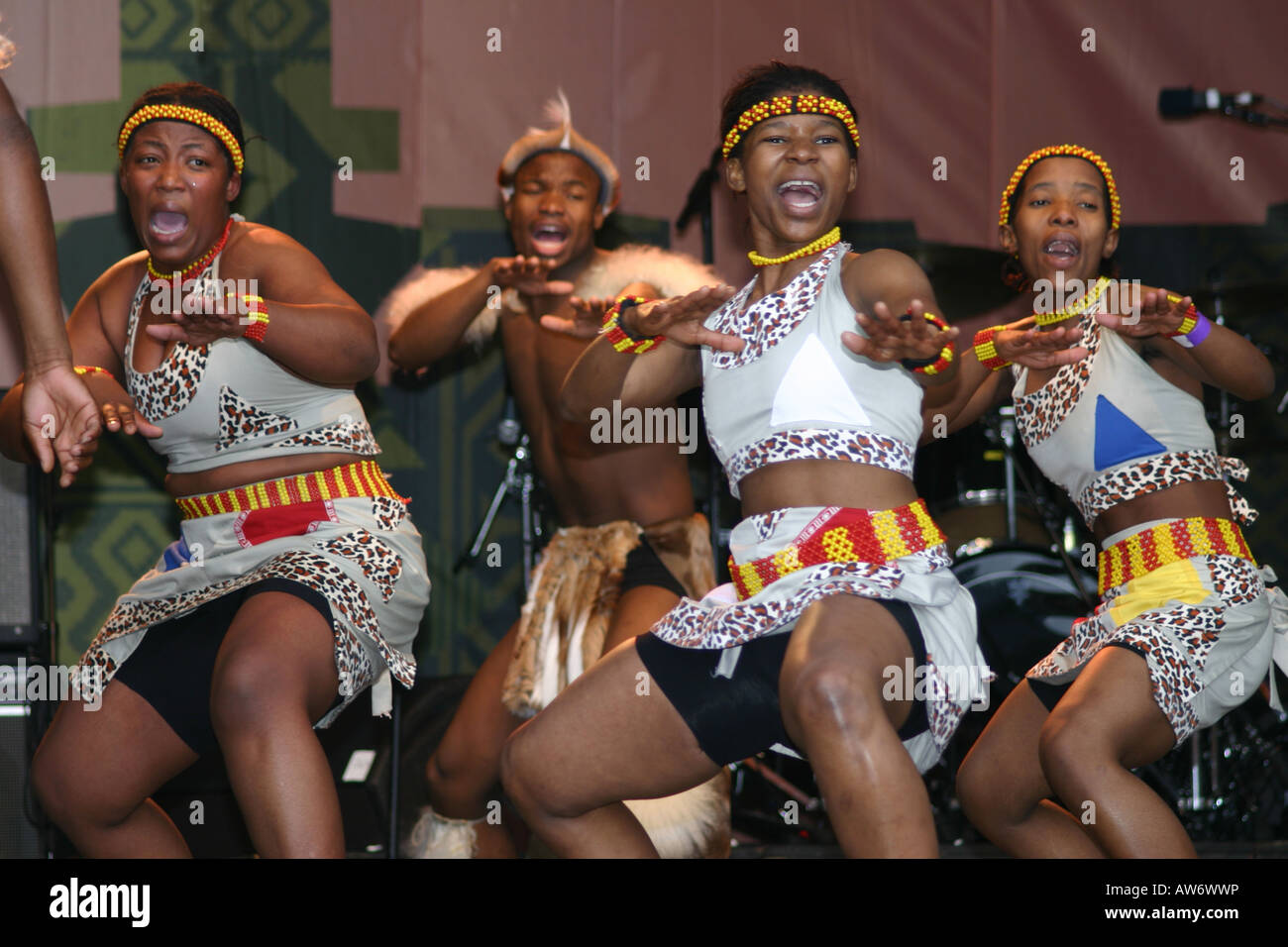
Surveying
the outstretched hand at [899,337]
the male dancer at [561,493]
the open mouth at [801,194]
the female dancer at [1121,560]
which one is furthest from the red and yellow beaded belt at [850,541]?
the male dancer at [561,493]

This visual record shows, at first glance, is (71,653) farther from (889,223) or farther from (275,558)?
(889,223)

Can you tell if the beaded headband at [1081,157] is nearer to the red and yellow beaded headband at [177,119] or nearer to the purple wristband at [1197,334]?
the purple wristband at [1197,334]

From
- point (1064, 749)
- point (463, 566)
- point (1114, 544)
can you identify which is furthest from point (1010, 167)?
point (1064, 749)

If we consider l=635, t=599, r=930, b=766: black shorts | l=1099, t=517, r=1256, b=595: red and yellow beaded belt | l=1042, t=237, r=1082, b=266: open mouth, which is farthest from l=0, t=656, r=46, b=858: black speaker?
l=1042, t=237, r=1082, b=266: open mouth

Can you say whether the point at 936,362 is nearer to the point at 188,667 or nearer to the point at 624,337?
the point at 624,337

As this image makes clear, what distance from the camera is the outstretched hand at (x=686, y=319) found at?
2480 millimetres

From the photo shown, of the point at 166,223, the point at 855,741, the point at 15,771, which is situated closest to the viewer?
the point at 855,741

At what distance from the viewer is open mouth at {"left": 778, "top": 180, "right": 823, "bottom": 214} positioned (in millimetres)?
2631

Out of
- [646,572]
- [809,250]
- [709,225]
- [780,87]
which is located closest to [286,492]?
[646,572]

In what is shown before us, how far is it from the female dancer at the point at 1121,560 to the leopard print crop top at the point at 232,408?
4.60ft

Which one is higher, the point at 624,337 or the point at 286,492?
the point at 624,337

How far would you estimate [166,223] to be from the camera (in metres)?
3.03

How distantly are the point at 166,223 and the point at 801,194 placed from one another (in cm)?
142

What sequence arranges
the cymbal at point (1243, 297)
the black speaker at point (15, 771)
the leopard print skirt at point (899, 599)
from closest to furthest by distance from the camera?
1. the leopard print skirt at point (899, 599)
2. the black speaker at point (15, 771)
3. the cymbal at point (1243, 297)
